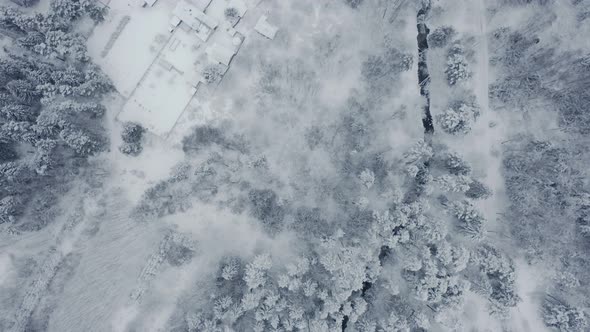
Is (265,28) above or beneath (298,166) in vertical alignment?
above

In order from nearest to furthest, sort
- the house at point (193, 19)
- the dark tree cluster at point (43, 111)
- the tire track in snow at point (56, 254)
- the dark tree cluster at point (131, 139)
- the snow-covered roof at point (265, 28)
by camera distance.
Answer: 1. the dark tree cluster at point (43, 111)
2. the tire track in snow at point (56, 254)
3. the dark tree cluster at point (131, 139)
4. the house at point (193, 19)
5. the snow-covered roof at point (265, 28)

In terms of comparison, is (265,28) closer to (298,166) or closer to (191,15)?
(191,15)

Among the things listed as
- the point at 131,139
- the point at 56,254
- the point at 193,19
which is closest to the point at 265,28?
the point at 193,19

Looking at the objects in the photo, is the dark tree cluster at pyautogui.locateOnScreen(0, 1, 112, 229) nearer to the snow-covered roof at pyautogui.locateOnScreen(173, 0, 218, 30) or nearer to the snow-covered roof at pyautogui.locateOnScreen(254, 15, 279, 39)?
the snow-covered roof at pyautogui.locateOnScreen(173, 0, 218, 30)

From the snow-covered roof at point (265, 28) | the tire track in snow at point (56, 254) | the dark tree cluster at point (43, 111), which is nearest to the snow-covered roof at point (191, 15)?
the snow-covered roof at point (265, 28)

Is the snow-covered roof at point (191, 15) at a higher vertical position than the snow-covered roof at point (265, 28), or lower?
lower

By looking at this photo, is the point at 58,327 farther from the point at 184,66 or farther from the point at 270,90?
the point at 270,90

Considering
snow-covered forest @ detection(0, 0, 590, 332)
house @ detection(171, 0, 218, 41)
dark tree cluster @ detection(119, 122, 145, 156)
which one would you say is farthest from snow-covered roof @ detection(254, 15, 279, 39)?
dark tree cluster @ detection(119, 122, 145, 156)

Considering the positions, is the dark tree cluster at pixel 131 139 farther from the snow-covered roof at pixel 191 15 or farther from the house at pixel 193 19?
the snow-covered roof at pixel 191 15
